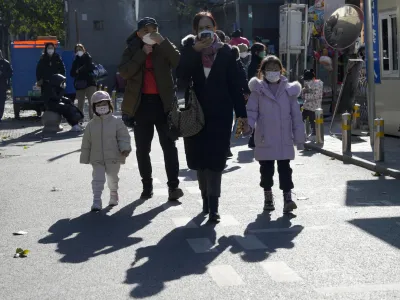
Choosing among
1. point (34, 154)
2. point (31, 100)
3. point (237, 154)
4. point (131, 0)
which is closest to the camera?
point (237, 154)

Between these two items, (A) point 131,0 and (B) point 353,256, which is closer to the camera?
(B) point 353,256

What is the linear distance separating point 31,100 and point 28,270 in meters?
19.6

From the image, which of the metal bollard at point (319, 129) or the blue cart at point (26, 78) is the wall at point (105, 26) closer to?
the blue cart at point (26, 78)

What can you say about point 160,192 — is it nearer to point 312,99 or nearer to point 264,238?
point 264,238

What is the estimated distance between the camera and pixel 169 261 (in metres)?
7.01

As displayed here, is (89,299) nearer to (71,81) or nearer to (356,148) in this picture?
(356,148)

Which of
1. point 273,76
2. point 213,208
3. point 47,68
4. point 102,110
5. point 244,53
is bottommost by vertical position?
point 213,208

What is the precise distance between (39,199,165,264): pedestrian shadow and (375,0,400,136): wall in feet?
27.3

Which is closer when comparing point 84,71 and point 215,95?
point 215,95

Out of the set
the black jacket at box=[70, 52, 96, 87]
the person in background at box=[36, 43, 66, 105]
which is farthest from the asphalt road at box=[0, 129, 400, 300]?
the person in background at box=[36, 43, 66, 105]

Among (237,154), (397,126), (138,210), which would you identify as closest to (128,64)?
(138,210)

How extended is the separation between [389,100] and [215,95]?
926cm

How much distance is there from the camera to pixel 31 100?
26031mm

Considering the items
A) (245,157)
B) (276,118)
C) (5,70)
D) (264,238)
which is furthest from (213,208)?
(5,70)
